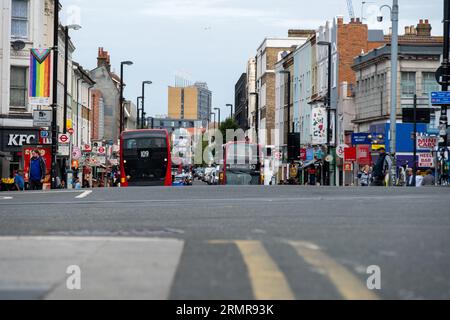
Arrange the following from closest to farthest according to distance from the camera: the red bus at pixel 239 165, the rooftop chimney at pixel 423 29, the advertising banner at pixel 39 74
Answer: the advertising banner at pixel 39 74 < the red bus at pixel 239 165 < the rooftop chimney at pixel 423 29

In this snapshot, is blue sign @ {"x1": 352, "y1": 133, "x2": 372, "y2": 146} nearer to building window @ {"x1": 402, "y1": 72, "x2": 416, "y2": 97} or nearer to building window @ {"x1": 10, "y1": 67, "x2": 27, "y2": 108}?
building window @ {"x1": 402, "y1": 72, "x2": 416, "y2": 97}

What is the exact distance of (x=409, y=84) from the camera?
70.1 metres

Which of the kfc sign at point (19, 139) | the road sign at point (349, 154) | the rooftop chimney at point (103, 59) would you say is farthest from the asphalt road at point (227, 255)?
the rooftop chimney at point (103, 59)

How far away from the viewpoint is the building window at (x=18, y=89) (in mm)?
64625

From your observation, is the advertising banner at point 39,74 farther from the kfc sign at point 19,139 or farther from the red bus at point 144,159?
the kfc sign at point 19,139

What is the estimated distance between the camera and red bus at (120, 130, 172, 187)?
58.4 metres

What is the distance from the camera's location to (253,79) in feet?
559

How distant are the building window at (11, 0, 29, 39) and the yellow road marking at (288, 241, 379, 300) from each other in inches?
2287

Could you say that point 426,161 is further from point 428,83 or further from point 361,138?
point 428,83

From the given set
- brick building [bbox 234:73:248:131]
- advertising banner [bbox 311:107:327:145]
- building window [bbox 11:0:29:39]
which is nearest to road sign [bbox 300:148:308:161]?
advertising banner [bbox 311:107:327:145]

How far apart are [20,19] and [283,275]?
60.6 metres

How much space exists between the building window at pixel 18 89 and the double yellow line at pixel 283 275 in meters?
56.5
